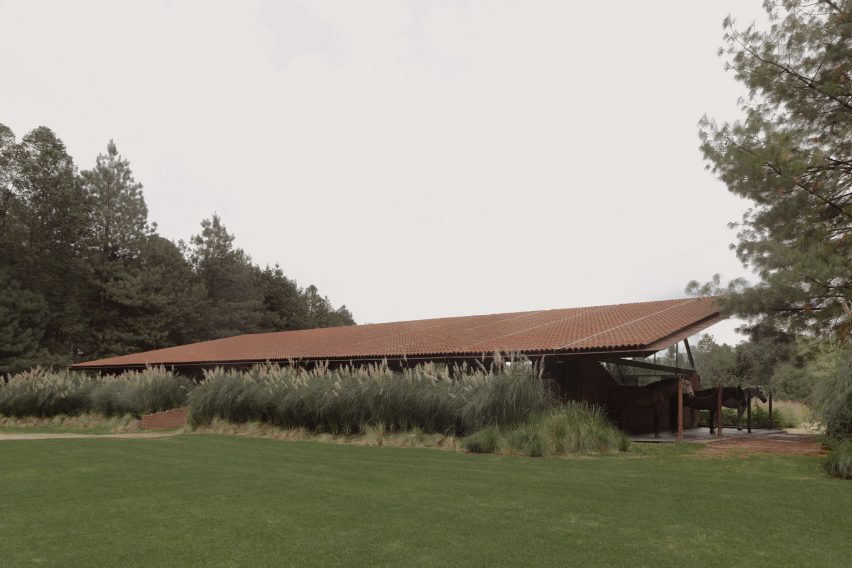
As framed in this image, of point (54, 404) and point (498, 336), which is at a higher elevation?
point (498, 336)

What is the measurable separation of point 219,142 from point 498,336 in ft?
31.1

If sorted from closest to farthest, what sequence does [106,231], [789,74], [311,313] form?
[789,74] < [106,231] < [311,313]

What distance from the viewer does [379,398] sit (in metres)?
13.7

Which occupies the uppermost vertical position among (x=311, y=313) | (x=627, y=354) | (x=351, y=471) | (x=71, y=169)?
(x=71, y=169)

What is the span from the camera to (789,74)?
13.0 metres

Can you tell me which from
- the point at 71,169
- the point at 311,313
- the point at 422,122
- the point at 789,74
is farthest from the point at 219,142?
the point at 311,313

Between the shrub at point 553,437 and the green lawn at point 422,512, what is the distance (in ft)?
2.71

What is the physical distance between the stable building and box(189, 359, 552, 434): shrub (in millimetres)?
859

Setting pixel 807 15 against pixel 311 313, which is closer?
pixel 807 15

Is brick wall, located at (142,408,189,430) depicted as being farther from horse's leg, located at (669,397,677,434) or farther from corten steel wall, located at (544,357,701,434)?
horse's leg, located at (669,397,677,434)

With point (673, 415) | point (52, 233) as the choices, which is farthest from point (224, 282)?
point (673, 415)

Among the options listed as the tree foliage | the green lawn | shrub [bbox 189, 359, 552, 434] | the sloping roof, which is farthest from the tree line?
the tree foliage

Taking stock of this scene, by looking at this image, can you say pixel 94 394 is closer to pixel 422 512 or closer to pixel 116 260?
pixel 422 512

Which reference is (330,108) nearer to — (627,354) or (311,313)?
(627,354)
